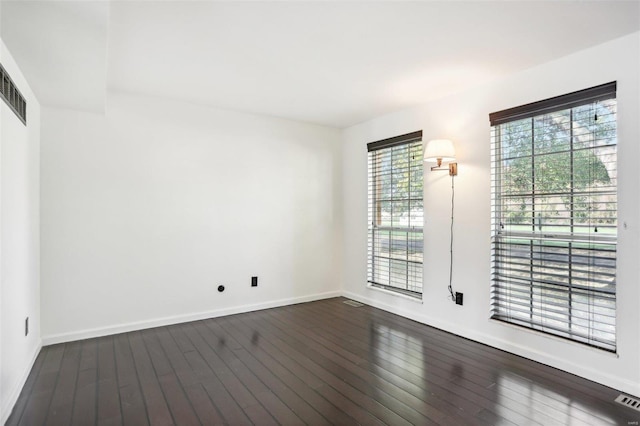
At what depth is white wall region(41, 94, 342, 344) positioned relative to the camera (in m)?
3.38

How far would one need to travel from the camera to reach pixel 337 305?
4691mm

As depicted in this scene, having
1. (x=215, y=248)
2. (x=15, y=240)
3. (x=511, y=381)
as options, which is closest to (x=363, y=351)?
(x=511, y=381)

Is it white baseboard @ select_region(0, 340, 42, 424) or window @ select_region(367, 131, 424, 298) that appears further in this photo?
window @ select_region(367, 131, 424, 298)

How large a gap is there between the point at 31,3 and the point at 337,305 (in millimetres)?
4097

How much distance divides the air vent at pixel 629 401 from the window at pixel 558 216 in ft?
1.04

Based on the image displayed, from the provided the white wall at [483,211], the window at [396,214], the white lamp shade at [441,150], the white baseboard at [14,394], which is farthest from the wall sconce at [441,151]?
the white baseboard at [14,394]

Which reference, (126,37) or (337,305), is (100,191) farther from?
(337,305)

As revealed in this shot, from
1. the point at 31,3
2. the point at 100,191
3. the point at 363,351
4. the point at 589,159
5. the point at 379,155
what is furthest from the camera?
the point at 379,155

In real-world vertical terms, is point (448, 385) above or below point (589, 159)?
below

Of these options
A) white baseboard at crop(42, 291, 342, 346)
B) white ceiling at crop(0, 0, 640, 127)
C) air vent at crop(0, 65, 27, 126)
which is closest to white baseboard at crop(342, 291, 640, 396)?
white baseboard at crop(42, 291, 342, 346)

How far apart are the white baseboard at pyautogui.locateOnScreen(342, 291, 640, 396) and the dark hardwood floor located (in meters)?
0.07

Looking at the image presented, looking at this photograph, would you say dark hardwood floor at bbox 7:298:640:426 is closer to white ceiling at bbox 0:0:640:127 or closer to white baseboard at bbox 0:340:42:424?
white baseboard at bbox 0:340:42:424

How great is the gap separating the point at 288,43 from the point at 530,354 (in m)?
3.23

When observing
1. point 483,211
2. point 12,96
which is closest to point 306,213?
point 483,211
